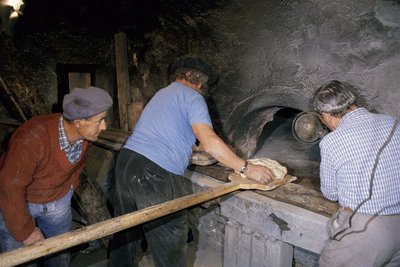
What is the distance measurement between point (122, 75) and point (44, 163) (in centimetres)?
385

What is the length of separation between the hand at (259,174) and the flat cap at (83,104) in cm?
140

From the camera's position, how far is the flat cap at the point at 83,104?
7.07ft

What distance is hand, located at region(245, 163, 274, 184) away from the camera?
2.80 metres

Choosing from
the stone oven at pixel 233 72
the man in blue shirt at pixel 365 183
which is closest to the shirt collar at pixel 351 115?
the man in blue shirt at pixel 365 183

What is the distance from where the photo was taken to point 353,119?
2.02 metres

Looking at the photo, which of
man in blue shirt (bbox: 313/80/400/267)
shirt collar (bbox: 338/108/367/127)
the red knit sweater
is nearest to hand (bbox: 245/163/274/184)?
man in blue shirt (bbox: 313/80/400/267)

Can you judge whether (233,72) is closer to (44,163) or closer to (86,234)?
(44,163)

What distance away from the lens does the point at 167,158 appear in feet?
8.73

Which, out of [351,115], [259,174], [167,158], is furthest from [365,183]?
[167,158]

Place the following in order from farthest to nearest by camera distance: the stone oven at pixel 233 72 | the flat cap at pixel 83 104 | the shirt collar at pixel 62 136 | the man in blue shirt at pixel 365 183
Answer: the stone oven at pixel 233 72
the shirt collar at pixel 62 136
the flat cap at pixel 83 104
the man in blue shirt at pixel 365 183

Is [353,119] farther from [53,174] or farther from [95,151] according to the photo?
[95,151]

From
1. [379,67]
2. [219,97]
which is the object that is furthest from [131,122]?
[379,67]

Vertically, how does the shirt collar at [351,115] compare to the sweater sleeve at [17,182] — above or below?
above

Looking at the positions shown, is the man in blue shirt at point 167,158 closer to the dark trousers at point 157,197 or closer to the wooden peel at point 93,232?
the dark trousers at point 157,197
